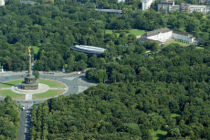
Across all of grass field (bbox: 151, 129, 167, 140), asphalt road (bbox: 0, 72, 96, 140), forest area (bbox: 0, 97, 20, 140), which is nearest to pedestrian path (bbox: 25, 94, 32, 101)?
asphalt road (bbox: 0, 72, 96, 140)

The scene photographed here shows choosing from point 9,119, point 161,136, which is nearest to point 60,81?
point 9,119

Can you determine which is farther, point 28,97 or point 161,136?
point 28,97

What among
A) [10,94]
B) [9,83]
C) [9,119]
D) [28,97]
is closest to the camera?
[9,119]

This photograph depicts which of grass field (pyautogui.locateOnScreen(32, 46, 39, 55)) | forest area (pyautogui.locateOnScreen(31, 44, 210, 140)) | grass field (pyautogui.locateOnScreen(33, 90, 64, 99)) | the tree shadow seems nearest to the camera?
forest area (pyautogui.locateOnScreen(31, 44, 210, 140))

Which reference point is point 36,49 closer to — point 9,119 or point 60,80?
point 60,80

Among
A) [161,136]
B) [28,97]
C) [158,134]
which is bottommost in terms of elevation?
[161,136]

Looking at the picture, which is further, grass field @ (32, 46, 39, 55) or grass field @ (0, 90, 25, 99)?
grass field @ (32, 46, 39, 55)

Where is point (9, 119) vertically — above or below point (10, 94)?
below

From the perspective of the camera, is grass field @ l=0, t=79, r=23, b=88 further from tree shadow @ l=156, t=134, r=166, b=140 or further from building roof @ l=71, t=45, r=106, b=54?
tree shadow @ l=156, t=134, r=166, b=140
